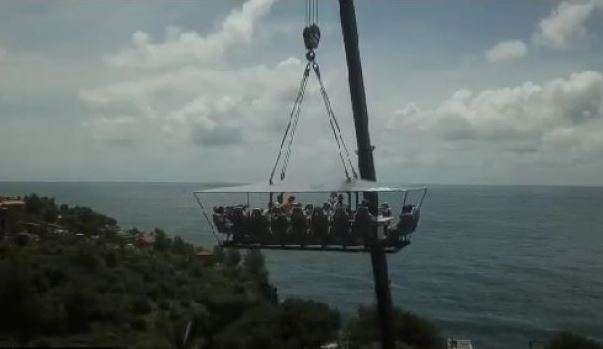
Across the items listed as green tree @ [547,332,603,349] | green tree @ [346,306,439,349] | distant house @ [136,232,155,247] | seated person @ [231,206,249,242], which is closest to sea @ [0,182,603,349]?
green tree @ [346,306,439,349]

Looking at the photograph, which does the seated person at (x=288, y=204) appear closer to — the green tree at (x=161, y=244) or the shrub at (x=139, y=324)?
the shrub at (x=139, y=324)

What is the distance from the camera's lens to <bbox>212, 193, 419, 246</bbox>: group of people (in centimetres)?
1216

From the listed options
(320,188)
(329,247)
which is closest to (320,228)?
(329,247)

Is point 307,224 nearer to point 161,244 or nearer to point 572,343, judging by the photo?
point 572,343

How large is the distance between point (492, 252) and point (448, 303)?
41.4m

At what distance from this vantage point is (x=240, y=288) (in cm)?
4809

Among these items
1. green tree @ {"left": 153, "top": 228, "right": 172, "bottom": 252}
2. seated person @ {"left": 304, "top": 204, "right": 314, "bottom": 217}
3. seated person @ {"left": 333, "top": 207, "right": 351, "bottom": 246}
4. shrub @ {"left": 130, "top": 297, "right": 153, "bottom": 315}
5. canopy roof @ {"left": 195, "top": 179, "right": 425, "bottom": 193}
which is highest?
canopy roof @ {"left": 195, "top": 179, "right": 425, "bottom": 193}

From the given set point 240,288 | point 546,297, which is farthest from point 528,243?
point 240,288

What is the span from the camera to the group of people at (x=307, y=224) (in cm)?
1216

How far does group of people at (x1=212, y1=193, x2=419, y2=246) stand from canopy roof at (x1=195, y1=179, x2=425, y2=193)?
1.70ft

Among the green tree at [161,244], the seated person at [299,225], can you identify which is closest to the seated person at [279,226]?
the seated person at [299,225]

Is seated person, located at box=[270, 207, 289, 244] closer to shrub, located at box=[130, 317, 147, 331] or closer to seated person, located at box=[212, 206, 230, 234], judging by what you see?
seated person, located at box=[212, 206, 230, 234]

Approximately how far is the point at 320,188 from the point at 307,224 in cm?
102

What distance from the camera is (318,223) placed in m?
12.4
